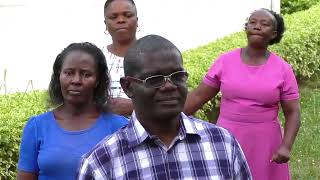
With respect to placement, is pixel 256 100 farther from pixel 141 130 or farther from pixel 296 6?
pixel 296 6

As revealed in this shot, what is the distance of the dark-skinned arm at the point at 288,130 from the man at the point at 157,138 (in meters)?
2.02

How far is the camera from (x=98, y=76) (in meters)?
3.40

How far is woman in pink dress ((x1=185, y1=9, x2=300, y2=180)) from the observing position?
14.7 feet

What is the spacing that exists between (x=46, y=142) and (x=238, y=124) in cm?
170

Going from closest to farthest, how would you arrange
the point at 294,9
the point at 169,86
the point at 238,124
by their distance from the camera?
the point at 169,86, the point at 238,124, the point at 294,9

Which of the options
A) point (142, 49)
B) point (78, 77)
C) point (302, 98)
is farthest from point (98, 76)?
point (302, 98)

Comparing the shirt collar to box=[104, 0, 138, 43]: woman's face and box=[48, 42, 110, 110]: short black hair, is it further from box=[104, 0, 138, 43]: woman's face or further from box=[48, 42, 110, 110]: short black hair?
box=[104, 0, 138, 43]: woman's face

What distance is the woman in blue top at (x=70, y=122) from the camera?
10.5ft

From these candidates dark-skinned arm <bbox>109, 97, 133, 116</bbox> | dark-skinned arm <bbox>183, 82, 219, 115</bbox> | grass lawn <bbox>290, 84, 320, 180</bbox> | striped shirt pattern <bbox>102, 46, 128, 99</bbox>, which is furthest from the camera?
grass lawn <bbox>290, 84, 320, 180</bbox>

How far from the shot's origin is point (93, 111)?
338 centimetres

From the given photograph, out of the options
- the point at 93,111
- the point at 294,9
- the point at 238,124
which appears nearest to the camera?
the point at 93,111

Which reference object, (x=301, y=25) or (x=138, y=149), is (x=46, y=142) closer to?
(x=138, y=149)

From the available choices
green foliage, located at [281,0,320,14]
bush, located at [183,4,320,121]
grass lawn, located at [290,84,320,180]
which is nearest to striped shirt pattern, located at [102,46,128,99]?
grass lawn, located at [290,84,320,180]

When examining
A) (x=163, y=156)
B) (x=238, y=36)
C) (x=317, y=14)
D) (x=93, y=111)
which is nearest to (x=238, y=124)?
(x=93, y=111)
